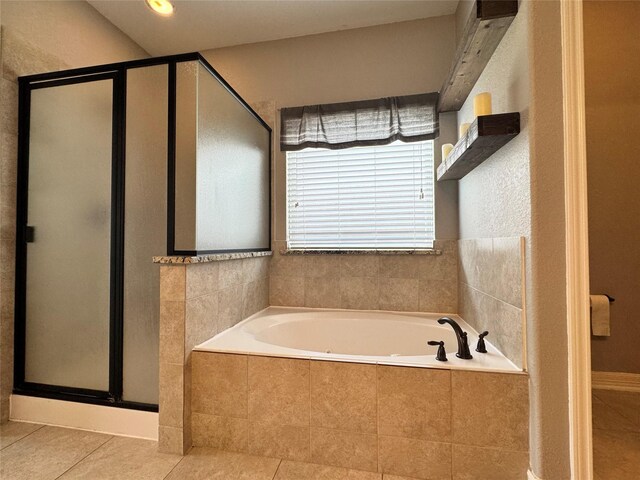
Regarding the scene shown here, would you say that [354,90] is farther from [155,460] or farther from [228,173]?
[155,460]

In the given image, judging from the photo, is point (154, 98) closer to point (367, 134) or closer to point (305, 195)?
point (305, 195)

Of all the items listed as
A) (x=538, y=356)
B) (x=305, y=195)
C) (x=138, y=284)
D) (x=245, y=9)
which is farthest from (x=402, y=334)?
(x=245, y=9)

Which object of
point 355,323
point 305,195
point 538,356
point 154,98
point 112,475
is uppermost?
point 154,98

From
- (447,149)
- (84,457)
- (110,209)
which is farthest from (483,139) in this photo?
(84,457)

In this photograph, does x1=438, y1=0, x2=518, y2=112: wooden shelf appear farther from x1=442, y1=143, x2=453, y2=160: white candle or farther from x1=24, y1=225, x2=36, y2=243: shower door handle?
x1=24, y1=225, x2=36, y2=243: shower door handle

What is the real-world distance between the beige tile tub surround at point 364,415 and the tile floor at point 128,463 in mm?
45

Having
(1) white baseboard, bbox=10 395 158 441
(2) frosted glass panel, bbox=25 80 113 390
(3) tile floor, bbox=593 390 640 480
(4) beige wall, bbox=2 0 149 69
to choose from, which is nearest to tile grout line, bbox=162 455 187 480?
(1) white baseboard, bbox=10 395 158 441

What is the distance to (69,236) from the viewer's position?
165cm

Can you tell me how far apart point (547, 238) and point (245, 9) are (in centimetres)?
236

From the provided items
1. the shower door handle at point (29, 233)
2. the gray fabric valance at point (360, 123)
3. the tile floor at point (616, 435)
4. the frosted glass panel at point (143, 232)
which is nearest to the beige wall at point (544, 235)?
the tile floor at point (616, 435)

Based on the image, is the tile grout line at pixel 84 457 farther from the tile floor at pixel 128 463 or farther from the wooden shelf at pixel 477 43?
the wooden shelf at pixel 477 43

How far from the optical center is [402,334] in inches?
76.1

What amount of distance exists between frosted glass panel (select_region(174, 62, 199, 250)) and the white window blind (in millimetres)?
993

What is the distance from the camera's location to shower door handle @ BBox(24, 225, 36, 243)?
1.68 m
